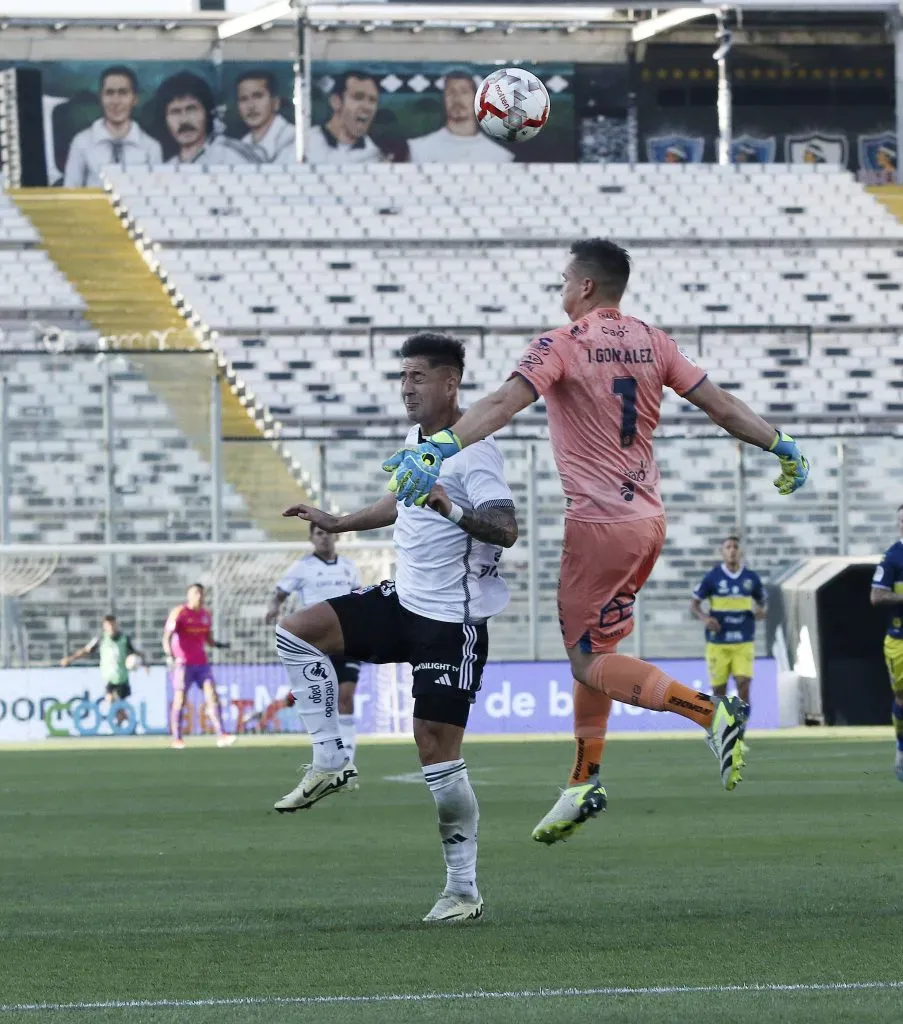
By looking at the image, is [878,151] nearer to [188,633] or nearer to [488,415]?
[188,633]

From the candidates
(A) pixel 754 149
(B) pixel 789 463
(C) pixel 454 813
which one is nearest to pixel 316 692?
(C) pixel 454 813

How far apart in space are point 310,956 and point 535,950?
723mm

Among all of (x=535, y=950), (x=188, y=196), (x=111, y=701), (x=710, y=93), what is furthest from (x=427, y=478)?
(x=710, y=93)

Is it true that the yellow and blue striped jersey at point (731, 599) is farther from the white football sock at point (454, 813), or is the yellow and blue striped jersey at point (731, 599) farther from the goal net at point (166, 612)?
the white football sock at point (454, 813)

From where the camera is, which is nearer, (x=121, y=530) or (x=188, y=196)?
(x=121, y=530)

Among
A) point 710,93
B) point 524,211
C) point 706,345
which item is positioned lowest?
point 706,345

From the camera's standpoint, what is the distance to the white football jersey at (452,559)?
24.4 ft

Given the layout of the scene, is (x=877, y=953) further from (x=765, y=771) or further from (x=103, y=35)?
(x=103, y=35)

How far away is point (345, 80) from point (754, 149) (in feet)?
34.5

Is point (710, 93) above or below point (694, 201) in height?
above

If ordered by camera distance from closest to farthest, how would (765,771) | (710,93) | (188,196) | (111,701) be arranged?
(765,771)
(111,701)
(188,196)
(710,93)

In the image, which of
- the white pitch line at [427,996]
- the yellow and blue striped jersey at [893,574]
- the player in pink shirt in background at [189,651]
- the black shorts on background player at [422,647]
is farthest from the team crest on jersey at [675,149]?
the white pitch line at [427,996]

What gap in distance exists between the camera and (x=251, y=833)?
11438 mm

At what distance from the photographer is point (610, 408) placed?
7.45m
